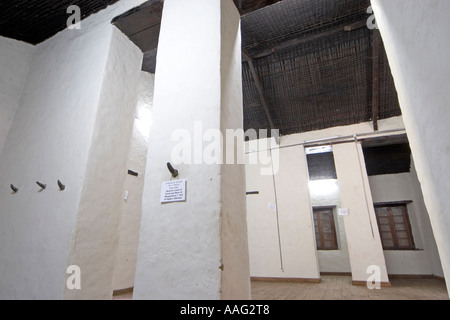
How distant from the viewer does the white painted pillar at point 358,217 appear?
4.43 metres

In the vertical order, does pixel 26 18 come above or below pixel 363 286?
above

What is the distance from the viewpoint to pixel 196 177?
1.29 meters

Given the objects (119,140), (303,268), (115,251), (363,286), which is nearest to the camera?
(115,251)

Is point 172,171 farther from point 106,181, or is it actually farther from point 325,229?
point 325,229

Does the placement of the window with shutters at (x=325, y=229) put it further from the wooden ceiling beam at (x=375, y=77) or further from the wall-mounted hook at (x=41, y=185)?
the wall-mounted hook at (x=41, y=185)

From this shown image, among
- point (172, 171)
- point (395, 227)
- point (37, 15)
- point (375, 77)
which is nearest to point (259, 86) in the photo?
point (375, 77)

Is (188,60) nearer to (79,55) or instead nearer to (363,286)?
(79,55)

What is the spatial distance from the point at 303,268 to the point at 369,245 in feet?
4.04

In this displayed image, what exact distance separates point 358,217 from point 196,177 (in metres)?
4.37

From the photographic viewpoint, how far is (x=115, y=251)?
1.84 metres

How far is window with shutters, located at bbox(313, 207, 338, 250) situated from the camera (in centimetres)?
703

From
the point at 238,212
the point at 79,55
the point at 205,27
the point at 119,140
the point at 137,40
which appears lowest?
the point at 238,212

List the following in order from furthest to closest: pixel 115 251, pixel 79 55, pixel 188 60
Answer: pixel 79 55 < pixel 115 251 < pixel 188 60
